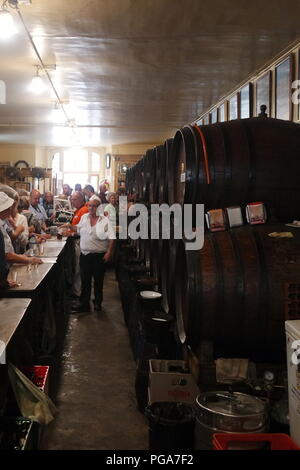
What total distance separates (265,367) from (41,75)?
210 inches

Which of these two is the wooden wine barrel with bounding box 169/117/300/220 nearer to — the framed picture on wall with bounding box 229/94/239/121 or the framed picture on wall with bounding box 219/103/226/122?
the framed picture on wall with bounding box 229/94/239/121

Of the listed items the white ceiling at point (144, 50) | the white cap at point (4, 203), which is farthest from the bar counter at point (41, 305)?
the white ceiling at point (144, 50)

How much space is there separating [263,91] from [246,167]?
9.45ft

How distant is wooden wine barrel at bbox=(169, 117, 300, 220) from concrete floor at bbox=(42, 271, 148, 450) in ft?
5.31

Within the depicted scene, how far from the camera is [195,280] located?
2.73 m

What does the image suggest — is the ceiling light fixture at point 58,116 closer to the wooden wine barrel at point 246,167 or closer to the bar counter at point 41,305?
the bar counter at point 41,305

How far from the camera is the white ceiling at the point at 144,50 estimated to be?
4.17 meters

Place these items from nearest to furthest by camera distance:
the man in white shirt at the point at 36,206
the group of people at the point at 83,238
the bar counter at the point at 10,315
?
the bar counter at the point at 10,315, the group of people at the point at 83,238, the man in white shirt at the point at 36,206

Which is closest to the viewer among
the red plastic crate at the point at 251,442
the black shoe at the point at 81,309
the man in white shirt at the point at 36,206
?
the red plastic crate at the point at 251,442

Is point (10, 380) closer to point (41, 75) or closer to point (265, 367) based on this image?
point (265, 367)

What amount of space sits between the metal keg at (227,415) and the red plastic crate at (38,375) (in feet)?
3.92

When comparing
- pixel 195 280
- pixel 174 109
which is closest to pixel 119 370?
pixel 195 280

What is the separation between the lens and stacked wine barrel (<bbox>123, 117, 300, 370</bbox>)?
2.68 m

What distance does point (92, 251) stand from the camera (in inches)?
243
